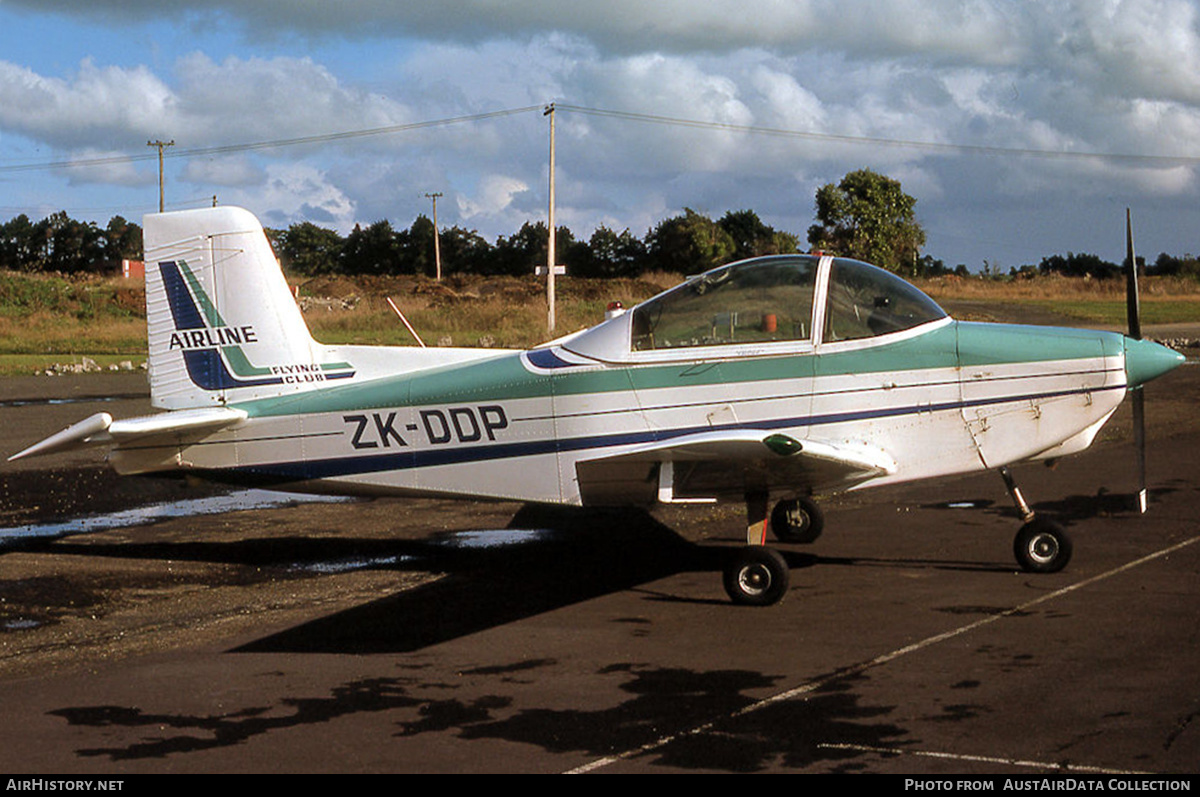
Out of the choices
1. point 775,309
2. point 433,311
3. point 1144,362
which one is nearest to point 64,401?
point 775,309

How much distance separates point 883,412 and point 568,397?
2.30m

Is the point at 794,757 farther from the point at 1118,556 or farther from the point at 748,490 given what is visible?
the point at 1118,556

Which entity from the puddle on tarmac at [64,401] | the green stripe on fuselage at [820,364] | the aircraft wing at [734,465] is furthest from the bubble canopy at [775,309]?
the puddle on tarmac at [64,401]

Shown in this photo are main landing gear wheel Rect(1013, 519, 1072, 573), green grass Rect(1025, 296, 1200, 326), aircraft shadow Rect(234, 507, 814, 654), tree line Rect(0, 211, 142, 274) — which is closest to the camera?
aircraft shadow Rect(234, 507, 814, 654)

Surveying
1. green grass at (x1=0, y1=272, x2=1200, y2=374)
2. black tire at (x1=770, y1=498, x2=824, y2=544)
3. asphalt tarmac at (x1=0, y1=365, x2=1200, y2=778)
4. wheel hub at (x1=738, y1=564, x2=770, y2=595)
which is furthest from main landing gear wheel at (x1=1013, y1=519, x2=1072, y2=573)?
green grass at (x1=0, y1=272, x2=1200, y2=374)

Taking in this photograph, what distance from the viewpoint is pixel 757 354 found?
8438 millimetres

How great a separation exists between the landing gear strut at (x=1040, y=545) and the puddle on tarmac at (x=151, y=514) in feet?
24.1

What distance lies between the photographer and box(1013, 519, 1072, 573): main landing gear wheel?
8.74m

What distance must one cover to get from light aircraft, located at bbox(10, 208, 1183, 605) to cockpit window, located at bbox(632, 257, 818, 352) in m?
0.01

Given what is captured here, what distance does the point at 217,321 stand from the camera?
9742mm

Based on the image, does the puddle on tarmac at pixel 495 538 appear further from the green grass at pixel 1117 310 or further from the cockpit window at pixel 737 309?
the green grass at pixel 1117 310

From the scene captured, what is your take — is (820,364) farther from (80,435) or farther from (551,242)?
(551,242)

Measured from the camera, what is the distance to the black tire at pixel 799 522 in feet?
33.8

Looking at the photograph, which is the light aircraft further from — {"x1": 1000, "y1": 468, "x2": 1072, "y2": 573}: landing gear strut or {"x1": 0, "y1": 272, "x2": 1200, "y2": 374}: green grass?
{"x1": 0, "y1": 272, "x2": 1200, "y2": 374}: green grass
